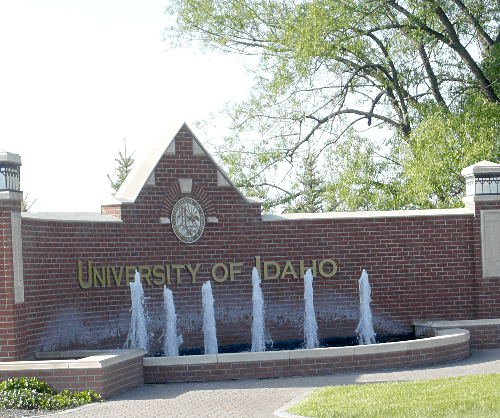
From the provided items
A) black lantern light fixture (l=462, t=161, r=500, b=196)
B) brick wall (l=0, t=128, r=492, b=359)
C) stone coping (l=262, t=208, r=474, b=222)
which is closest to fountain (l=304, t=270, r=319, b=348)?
brick wall (l=0, t=128, r=492, b=359)

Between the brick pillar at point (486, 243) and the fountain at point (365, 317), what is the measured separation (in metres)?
2.13

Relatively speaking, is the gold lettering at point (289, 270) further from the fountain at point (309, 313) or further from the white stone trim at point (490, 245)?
the white stone trim at point (490, 245)

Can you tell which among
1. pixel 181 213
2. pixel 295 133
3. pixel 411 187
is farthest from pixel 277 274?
pixel 295 133

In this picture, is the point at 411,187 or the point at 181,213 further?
the point at 411,187

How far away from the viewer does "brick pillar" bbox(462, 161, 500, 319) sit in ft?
44.8

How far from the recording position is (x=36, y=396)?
30.6 feet

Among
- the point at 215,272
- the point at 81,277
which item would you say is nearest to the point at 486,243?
the point at 215,272

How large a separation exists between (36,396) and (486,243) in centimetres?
862

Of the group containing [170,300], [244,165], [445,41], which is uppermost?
[445,41]

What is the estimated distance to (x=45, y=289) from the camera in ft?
36.7

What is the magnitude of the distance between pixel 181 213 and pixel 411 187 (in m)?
8.19

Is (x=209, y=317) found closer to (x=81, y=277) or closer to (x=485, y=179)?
(x=81, y=277)

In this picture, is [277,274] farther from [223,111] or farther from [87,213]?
[223,111]

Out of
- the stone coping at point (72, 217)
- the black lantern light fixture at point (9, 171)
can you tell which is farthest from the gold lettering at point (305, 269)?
the black lantern light fixture at point (9, 171)
